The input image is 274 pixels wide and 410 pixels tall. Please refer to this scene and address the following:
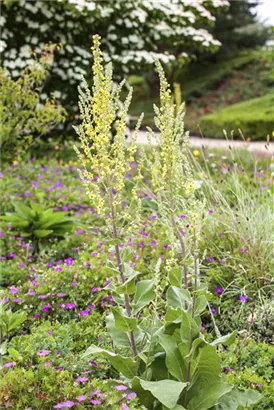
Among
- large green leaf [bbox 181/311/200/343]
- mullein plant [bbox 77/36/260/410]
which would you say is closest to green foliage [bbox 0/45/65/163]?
mullein plant [bbox 77/36/260/410]

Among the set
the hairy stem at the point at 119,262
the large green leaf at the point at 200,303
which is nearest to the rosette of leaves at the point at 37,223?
the hairy stem at the point at 119,262

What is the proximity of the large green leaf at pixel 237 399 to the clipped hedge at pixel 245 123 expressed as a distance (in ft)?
Answer: 41.2

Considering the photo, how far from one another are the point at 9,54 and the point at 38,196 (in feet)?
12.9

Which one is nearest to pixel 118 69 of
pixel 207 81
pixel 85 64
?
pixel 85 64

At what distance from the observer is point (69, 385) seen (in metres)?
2.52

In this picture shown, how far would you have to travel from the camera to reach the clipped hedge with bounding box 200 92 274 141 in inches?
601

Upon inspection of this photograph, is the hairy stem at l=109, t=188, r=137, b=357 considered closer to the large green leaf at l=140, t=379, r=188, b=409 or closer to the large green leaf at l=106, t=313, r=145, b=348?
the large green leaf at l=106, t=313, r=145, b=348

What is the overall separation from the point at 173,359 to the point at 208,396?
7.8 inches

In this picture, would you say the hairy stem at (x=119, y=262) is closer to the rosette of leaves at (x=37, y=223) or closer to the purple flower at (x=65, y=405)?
the purple flower at (x=65, y=405)

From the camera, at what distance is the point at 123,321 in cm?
245

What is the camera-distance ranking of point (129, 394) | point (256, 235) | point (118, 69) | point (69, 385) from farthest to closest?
1. point (118, 69)
2. point (256, 235)
3. point (69, 385)
4. point (129, 394)

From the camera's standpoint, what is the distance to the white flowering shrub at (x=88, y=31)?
898cm

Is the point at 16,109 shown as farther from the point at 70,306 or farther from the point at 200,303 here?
the point at 200,303

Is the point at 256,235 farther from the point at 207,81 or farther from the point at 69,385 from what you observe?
the point at 207,81
